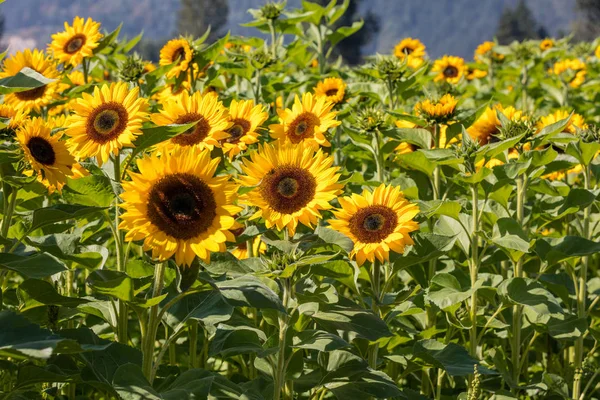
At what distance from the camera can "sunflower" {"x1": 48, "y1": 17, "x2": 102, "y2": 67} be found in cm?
367

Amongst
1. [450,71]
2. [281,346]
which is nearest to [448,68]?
[450,71]

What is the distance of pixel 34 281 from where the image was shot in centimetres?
200

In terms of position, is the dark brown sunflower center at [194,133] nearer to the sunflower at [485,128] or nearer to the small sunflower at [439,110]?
the small sunflower at [439,110]

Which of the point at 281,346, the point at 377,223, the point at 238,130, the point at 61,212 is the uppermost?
the point at 238,130

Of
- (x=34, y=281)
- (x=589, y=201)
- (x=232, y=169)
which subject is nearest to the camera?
(x=34, y=281)

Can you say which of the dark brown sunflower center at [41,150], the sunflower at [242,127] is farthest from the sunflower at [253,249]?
the dark brown sunflower center at [41,150]

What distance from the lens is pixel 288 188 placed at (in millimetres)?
2148

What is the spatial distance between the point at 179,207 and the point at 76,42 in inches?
92.3

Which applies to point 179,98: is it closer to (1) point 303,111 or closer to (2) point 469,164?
(1) point 303,111

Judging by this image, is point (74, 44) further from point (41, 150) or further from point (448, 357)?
point (448, 357)

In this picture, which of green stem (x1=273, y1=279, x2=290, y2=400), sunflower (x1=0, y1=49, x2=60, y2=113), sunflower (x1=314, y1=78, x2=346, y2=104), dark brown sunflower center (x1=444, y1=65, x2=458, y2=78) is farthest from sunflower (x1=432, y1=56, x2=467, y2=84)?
green stem (x1=273, y1=279, x2=290, y2=400)

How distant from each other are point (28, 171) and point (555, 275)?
2.22 meters

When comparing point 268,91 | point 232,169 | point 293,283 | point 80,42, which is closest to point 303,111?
point 232,169

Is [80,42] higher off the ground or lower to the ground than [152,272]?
higher
